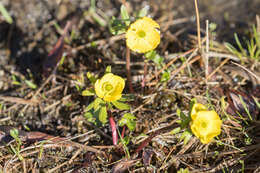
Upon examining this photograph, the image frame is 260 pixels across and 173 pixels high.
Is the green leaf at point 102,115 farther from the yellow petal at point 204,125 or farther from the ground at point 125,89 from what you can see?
the yellow petal at point 204,125

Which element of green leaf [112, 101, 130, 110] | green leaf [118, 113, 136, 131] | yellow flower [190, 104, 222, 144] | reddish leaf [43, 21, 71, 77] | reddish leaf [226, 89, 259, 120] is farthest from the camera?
reddish leaf [43, 21, 71, 77]

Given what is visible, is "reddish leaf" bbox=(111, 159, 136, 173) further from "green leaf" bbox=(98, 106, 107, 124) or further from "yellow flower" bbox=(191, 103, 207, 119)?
"yellow flower" bbox=(191, 103, 207, 119)

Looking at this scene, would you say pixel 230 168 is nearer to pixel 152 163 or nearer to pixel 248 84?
pixel 152 163

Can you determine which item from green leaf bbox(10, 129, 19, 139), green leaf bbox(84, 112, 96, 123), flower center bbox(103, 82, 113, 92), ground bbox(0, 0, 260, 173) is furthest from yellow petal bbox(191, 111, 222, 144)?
green leaf bbox(10, 129, 19, 139)

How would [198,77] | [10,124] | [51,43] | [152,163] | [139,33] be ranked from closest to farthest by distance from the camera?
[139,33] < [152,163] < [10,124] < [198,77] < [51,43]

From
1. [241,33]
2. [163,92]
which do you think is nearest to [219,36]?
[241,33]

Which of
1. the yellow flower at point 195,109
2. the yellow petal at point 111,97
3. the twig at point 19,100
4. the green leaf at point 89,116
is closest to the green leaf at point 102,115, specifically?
the yellow petal at point 111,97

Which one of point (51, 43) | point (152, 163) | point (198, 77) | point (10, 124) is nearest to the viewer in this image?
point (152, 163)
